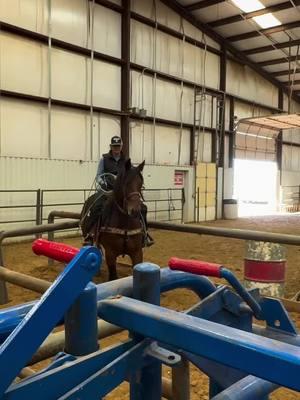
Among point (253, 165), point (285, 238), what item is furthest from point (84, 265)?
point (253, 165)

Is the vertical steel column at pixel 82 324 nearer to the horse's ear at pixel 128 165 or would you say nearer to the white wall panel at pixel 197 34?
the horse's ear at pixel 128 165

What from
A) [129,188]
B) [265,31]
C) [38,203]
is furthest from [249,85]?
[129,188]

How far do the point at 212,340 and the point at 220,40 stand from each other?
14.8 metres

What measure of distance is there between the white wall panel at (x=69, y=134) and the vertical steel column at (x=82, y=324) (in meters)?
8.95

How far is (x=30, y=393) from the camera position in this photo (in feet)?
2.26

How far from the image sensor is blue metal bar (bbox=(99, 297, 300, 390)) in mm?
635

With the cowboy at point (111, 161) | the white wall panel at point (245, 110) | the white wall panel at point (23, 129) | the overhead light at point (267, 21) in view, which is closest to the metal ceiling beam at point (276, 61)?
the white wall panel at point (245, 110)

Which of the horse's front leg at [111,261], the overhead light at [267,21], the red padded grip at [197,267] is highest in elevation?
the overhead light at [267,21]

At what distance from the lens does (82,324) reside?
830mm

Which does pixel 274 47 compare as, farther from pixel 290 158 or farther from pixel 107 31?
pixel 107 31

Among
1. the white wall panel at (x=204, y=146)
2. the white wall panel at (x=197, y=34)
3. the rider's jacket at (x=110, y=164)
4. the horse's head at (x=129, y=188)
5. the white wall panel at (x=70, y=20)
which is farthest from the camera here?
the white wall panel at (x=204, y=146)

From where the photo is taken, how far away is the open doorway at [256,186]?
16719 millimetres

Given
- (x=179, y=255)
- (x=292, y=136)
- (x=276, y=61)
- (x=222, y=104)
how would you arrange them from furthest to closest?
1. (x=292, y=136)
2. (x=276, y=61)
3. (x=222, y=104)
4. (x=179, y=255)

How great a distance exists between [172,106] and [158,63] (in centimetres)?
141
